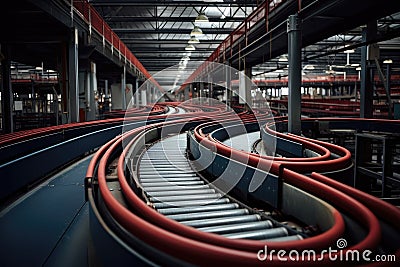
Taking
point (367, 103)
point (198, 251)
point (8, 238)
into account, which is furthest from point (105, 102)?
point (198, 251)

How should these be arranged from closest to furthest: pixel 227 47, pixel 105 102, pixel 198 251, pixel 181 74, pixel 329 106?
pixel 198 251 → pixel 227 47 → pixel 329 106 → pixel 105 102 → pixel 181 74

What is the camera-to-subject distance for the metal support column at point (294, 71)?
6338 millimetres

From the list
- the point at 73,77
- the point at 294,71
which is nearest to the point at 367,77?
the point at 294,71

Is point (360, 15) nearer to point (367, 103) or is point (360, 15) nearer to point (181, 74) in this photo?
point (367, 103)

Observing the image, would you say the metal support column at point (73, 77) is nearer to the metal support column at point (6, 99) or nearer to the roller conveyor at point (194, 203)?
the metal support column at point (6, 99)

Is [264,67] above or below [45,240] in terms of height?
above

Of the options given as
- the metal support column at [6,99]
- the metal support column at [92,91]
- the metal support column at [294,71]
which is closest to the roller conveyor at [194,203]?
the metal support column at [294,71]

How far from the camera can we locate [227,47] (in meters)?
15.2

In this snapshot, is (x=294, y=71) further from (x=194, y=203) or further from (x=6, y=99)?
(x=6, y=99)

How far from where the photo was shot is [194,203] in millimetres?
3400

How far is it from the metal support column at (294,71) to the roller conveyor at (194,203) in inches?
95.0

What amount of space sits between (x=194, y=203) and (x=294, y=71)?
13.5 ft

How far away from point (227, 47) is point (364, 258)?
14546 millimetres

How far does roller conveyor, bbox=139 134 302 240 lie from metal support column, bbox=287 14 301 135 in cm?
241
